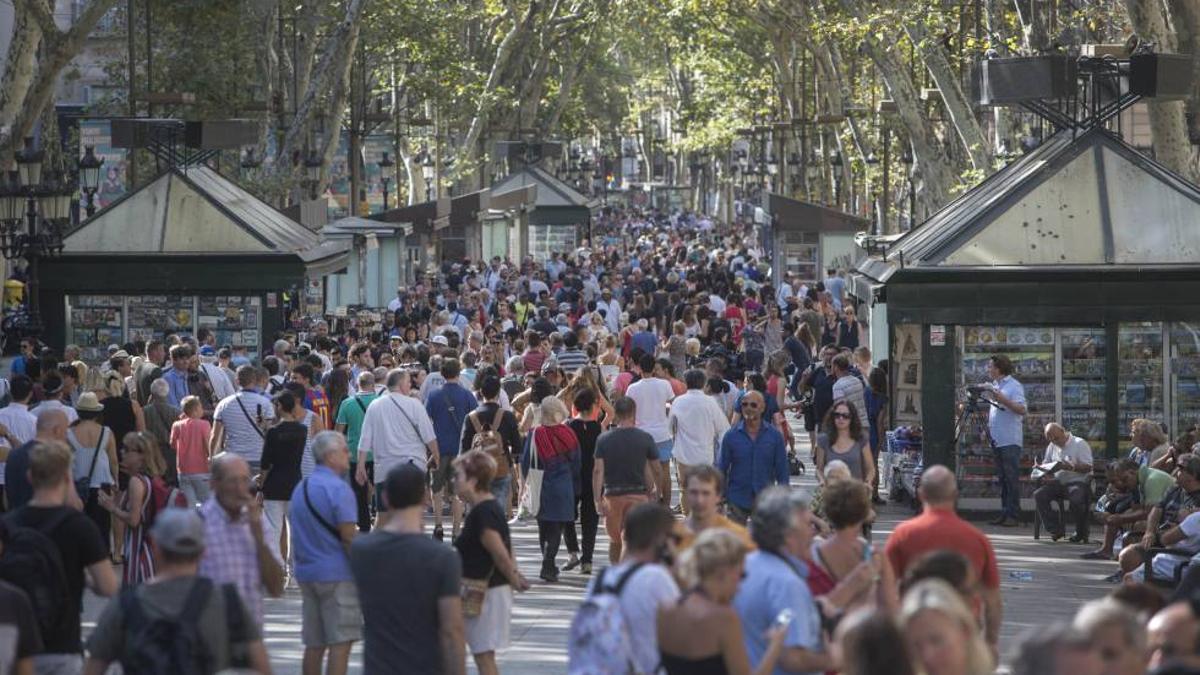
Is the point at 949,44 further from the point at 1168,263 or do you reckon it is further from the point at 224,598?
the point at 224,598

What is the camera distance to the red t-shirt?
9375 millimetres

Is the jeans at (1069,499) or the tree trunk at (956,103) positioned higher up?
the tree trunk at (956,103)

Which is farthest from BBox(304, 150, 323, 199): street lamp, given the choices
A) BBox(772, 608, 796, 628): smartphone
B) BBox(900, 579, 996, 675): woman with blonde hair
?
BBox(900, 579, 996, 675): woman with blonde hair

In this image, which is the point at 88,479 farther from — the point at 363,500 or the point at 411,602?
the point at 411,602

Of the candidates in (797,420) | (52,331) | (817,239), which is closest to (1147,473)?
(52,331)

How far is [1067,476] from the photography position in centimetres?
1794

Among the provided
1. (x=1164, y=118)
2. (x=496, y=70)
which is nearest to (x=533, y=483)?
(x=1164, y=118)

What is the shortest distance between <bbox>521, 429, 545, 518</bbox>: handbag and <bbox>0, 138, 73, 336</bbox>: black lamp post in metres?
5.87

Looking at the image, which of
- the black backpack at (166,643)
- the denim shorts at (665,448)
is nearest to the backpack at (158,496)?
the black backpack at (166,643)

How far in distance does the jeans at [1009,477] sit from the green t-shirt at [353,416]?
5.18 meters

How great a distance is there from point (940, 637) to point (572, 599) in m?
8.91

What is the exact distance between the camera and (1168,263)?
1906cm

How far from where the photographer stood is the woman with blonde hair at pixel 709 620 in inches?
297

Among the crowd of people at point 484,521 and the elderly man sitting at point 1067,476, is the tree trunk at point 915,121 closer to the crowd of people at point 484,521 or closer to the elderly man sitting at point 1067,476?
the crowd of people at point 484,521
